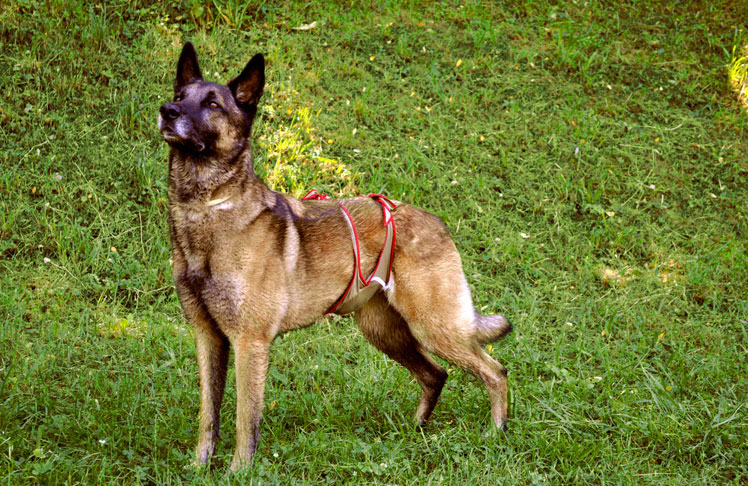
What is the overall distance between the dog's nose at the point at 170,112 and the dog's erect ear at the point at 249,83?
0.44m

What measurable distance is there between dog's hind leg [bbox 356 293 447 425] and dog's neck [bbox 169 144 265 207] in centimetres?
113

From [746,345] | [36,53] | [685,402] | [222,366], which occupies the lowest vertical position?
[746,345]

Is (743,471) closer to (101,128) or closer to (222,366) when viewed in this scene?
(222,366)

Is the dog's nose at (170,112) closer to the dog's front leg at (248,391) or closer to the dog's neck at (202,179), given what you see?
the dog's neck at (202,179)

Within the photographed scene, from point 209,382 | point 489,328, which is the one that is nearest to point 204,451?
point 209,382

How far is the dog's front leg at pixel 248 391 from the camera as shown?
3260 millimetres

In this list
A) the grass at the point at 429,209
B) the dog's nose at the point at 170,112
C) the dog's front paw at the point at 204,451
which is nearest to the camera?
the dog's nose at the point at 170,112

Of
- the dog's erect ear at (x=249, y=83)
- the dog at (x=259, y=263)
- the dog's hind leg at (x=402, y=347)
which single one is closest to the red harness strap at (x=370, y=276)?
the dog at (x=259, y=263)

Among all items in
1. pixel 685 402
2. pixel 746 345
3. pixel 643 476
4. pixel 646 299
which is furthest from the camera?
pixel 646 299

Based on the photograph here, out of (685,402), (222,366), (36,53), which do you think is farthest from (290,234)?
(36,53)

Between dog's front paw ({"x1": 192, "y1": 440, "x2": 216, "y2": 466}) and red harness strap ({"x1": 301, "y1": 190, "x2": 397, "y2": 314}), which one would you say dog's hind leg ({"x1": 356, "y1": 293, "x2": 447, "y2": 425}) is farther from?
dog's front paw ({"x1": 192, "y1": 440, "x2": 216, "y2": 466})

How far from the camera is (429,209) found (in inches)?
249

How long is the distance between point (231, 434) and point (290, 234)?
1221 mm

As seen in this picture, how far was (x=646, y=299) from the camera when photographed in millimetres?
5508
